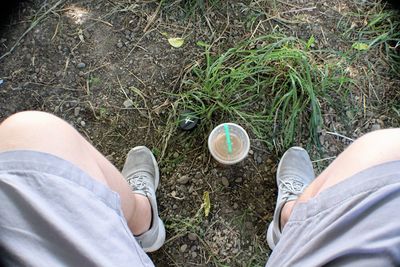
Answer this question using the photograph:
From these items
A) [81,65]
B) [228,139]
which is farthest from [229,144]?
[81,65]

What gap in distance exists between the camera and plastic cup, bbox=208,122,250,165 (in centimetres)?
170

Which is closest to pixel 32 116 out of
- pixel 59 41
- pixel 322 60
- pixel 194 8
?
pixel 59 41

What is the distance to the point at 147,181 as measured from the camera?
170 cm

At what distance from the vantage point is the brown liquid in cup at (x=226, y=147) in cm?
170

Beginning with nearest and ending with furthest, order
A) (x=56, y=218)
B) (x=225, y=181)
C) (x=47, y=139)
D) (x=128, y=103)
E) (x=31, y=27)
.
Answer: (x=56, y=218)
(x=47, y=139)
(x=225, y=181)
(x=128, y=103)
(x=31, y=27)

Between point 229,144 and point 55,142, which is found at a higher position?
point 55,142

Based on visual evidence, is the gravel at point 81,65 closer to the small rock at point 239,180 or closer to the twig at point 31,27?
the twig at point 31,27

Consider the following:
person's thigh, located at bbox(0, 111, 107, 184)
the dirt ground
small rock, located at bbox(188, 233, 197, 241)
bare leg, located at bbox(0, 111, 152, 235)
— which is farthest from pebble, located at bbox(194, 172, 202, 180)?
person's thigh, located at bbox(0, 111, 107, 184)

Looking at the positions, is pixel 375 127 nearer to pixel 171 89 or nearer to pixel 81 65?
pixel 171 89

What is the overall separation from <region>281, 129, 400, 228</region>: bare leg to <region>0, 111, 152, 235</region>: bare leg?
54 centimetres

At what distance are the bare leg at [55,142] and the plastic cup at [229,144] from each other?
1.65 ft

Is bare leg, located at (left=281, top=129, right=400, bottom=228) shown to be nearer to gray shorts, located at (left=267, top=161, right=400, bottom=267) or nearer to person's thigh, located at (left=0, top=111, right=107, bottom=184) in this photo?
gray shorts, located at (left=267, top=161, right=400, bottom=267)

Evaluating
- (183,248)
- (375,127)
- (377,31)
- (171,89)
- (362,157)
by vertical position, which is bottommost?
(183,248)

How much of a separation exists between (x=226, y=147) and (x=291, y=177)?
0.27m
